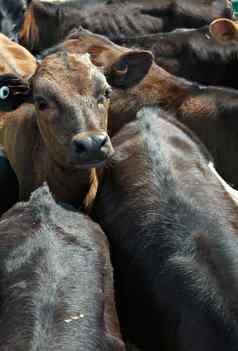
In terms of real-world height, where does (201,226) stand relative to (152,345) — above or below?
above

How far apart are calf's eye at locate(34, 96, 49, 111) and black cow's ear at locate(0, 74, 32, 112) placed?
252mm

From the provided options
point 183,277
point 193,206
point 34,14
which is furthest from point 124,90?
point 34,14

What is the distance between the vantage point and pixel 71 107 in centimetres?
425

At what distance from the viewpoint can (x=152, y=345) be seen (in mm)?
3670

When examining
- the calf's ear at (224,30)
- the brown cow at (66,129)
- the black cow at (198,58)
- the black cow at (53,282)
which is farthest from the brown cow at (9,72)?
the calf's ear at (224,30)

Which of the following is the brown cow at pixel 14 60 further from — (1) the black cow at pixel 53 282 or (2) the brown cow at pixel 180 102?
(1) the black cow at pixel 53 282

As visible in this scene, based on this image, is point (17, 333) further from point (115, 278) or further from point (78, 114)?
point (78, 114)

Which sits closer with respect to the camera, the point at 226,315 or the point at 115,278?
the point at 226,315

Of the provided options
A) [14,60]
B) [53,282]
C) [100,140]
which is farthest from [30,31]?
[53,282]

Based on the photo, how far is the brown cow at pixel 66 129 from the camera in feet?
13.5

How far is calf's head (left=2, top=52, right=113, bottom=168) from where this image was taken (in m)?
4.09

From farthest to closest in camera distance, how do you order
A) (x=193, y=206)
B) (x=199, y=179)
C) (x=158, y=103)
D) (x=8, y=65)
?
(x=8, y=65) → (x=158, y=103) → (x=199, y=179) → (x=193, y=206)

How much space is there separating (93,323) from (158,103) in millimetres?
2615

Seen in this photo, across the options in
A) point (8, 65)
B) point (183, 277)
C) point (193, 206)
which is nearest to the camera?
point (183, 277)
